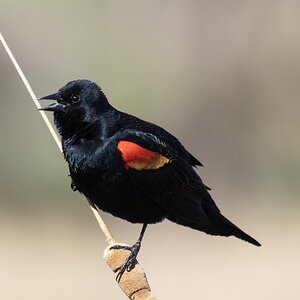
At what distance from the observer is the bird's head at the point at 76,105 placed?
263 centimetres

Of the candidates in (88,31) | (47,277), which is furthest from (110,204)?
(88,31)

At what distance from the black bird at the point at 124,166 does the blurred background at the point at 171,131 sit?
8.94 feet

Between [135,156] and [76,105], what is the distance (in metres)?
0.21

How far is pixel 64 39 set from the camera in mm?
7320

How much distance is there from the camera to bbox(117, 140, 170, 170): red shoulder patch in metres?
2.64

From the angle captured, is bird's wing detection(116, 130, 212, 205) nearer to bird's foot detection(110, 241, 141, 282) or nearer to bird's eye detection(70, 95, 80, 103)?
bird's eye detection(70, 95, 80, 103)

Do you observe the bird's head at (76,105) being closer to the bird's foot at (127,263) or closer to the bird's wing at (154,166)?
the bird's wing at (154,166)

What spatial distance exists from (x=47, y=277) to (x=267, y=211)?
5.55 ft

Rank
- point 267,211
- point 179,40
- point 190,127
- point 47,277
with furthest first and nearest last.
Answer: point 179,40
point 190,127
point 267,211
point 47,277

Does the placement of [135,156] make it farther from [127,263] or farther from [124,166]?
[127,263]

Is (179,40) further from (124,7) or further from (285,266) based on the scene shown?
(285,266)

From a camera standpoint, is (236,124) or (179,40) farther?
(179,40)

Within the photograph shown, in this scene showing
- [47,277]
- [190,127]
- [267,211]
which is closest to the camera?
[47,277]

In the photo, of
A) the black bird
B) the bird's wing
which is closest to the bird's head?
the black bird
